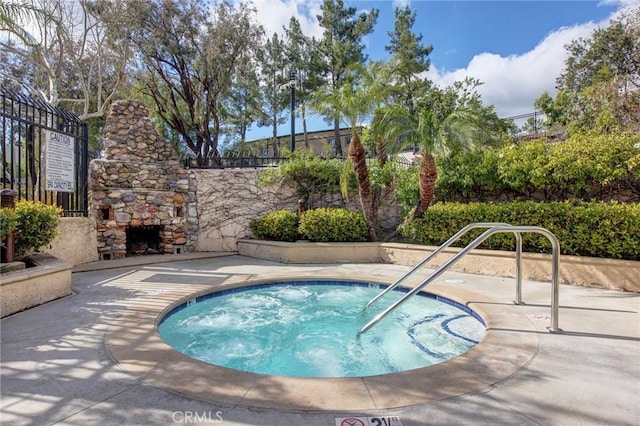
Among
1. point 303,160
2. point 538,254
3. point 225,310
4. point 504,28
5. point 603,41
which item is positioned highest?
point 603,41

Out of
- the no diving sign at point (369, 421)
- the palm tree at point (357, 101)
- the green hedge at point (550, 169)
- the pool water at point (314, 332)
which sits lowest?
the pool water at point (314, 332)

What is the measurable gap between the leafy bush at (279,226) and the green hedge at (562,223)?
10.9 ft

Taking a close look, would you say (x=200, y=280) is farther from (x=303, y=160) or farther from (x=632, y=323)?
(x=632, y=323)

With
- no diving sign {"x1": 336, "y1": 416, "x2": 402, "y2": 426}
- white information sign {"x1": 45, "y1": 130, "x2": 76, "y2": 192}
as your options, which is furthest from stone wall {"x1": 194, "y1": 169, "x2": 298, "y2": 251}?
no diving sign {"x1": 336, "y1": 416, "x2": 402, "y2": 426}

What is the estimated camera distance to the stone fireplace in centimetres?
909

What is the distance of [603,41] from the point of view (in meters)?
18.3

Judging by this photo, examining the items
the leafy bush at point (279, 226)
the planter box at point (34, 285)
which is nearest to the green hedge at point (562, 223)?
the leafy bush at point (279, 226)

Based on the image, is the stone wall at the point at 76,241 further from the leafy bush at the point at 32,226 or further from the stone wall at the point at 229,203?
the stone wall at the point at 229,203

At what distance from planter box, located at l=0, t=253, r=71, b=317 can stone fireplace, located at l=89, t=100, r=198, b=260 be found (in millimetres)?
3742

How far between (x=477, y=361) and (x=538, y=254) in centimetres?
432

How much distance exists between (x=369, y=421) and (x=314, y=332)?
2.70 m

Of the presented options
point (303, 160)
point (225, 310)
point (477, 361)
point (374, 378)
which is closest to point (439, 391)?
point (374, 378)

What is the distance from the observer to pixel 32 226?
524cm

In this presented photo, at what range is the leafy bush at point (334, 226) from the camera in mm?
8883
